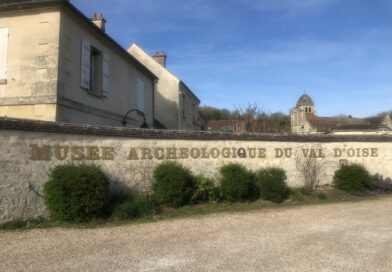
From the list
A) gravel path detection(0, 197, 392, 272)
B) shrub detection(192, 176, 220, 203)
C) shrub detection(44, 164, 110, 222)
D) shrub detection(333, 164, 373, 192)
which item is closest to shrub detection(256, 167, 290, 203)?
shrub detection(192, 176, 220, 203)

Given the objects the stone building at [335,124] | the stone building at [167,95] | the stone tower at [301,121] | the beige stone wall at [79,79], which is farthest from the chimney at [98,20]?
the stone tower at [301,121]

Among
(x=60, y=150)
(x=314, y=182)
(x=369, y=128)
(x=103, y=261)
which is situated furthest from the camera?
(x=369, y=128)

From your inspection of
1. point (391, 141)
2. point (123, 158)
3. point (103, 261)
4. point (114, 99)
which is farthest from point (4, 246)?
point (391, 141)

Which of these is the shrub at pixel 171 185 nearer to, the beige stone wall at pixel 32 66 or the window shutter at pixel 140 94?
the beige stone wall at pixel 32 66

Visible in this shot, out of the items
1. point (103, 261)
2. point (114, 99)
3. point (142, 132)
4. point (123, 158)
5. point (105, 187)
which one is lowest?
point (103, 261)

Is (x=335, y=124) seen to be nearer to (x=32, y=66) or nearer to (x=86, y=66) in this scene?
(x=86, y=66)

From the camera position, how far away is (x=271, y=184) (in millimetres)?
10984

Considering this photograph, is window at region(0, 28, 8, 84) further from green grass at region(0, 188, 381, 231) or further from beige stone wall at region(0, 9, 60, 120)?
green grass at region(0, 188, 381, 231)

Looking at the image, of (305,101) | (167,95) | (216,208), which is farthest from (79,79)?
(305,101)

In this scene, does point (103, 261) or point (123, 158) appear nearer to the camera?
point (103, 261)

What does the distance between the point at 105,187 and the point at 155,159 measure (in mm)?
2061

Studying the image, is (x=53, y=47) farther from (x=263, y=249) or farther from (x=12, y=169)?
(x=263, y=249)

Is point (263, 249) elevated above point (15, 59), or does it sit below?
below

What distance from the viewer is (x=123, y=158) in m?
9.74
